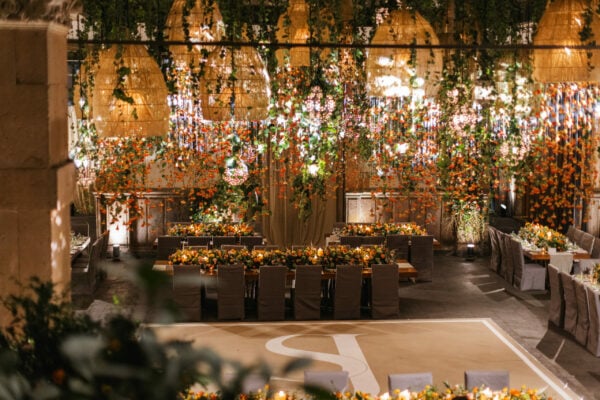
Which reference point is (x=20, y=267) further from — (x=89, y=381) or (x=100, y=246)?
(x=100, y=246)

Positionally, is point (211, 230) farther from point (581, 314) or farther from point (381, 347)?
point (581, 314)

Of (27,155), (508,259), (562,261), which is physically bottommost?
(508,259)

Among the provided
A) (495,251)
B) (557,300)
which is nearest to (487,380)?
(557,300)

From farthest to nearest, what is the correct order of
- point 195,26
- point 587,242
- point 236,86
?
point 587,242, point 195,26, point 236,86

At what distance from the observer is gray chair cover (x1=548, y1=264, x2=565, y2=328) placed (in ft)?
32.7

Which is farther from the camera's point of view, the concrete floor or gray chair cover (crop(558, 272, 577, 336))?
gray chair cover (crop(558, 272, 577, 336))

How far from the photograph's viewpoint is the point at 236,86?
15.7ft

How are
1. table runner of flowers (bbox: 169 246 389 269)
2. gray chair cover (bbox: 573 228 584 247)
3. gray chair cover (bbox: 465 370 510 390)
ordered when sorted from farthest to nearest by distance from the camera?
gray chair cover (bbox: 573 228 584 247), table runner of flowers (bbox: 169 246 389 269), gray chair cover (bbox: 465 370 510 390)

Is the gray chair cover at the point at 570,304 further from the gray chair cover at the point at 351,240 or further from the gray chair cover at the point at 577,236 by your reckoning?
the gray chair cover at the point at 351,240

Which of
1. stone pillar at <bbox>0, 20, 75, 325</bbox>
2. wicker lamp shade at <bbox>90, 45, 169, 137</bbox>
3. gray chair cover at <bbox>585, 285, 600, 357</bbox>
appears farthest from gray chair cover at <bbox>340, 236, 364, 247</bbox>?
stone pillar at <bbox>0, 20, 75, 325</bbox>

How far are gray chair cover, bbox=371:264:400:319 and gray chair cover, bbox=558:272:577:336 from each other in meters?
2.06

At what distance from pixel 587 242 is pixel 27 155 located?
10495mm

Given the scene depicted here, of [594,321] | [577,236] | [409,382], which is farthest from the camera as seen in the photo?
[577,236]

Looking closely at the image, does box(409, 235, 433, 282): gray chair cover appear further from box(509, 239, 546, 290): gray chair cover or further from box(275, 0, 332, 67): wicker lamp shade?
box(275, 0, 332, 67): wicker lamp shade
